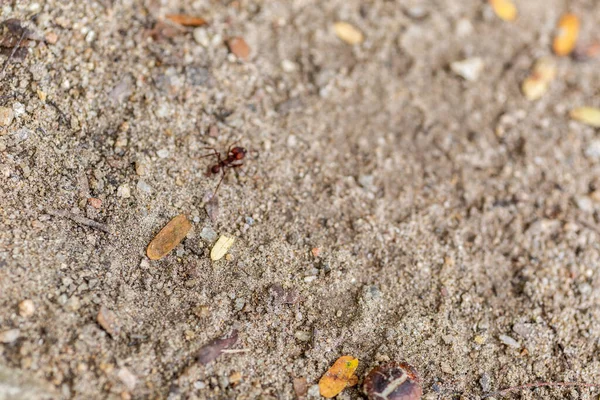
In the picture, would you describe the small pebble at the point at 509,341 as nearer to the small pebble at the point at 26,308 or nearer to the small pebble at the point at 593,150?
the small pebble at the point at 593,150

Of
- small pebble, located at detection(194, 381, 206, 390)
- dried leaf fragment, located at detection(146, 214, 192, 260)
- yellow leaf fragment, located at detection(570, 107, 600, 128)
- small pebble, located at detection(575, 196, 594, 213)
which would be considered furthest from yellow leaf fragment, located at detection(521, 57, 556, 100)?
small pebble, located at detection(194, 381, 206, 390)

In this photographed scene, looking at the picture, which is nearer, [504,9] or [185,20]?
[185,20]

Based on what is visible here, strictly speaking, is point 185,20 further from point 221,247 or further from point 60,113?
point 221,247

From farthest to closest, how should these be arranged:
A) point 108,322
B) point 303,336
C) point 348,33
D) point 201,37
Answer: point 348,33
point 201,37
point 303,336
point 108,322

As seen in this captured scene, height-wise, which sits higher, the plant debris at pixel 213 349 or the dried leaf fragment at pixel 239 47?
the dried leaf fragment at pixel 239 47

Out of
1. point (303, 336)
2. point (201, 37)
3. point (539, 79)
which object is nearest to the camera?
point (303, 336)

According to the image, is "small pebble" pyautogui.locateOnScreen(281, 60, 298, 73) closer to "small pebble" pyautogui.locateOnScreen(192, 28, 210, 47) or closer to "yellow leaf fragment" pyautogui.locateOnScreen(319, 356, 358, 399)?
"small pebble" pyautogui.locateOnScreen(192, 28, 210, 47)

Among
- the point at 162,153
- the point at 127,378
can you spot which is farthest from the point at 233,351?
the point at 162,153

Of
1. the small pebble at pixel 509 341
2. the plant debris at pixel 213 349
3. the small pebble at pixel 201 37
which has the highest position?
the small pebble at pixel 201 37

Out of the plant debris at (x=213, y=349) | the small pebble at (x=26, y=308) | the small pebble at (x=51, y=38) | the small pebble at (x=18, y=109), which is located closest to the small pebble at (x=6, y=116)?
the small pebble at (x=18, y=109)
